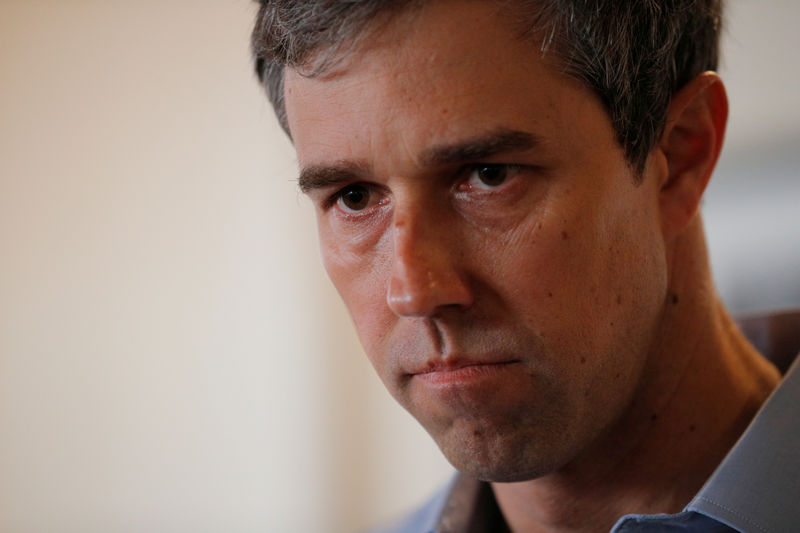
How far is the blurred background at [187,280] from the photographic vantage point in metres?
3.05

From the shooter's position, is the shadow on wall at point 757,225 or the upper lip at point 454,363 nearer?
the upper lip at point 454,363

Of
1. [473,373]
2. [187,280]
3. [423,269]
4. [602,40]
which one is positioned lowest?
[473,373]

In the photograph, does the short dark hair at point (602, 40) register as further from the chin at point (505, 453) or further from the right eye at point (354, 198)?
the chin at point (505, 453)

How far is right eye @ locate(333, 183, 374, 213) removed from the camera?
1.07 meters

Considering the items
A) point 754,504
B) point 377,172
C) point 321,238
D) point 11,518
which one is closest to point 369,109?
point 377,172

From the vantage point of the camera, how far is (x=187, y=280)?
3170mm

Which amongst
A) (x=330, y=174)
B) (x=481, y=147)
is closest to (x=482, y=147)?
(x=481, y=147)

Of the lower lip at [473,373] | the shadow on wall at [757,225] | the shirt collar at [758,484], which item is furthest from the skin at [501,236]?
the shadow on wall at [757,225]

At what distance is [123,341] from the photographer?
309cm

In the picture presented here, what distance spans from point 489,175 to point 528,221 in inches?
2.8

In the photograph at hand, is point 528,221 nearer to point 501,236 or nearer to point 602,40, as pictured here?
point 501,236

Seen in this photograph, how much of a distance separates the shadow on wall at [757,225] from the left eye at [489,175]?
2.31 m

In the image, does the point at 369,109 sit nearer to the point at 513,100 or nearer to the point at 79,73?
the point at 513,100

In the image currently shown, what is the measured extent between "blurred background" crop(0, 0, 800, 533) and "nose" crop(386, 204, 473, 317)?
7.65 ft
